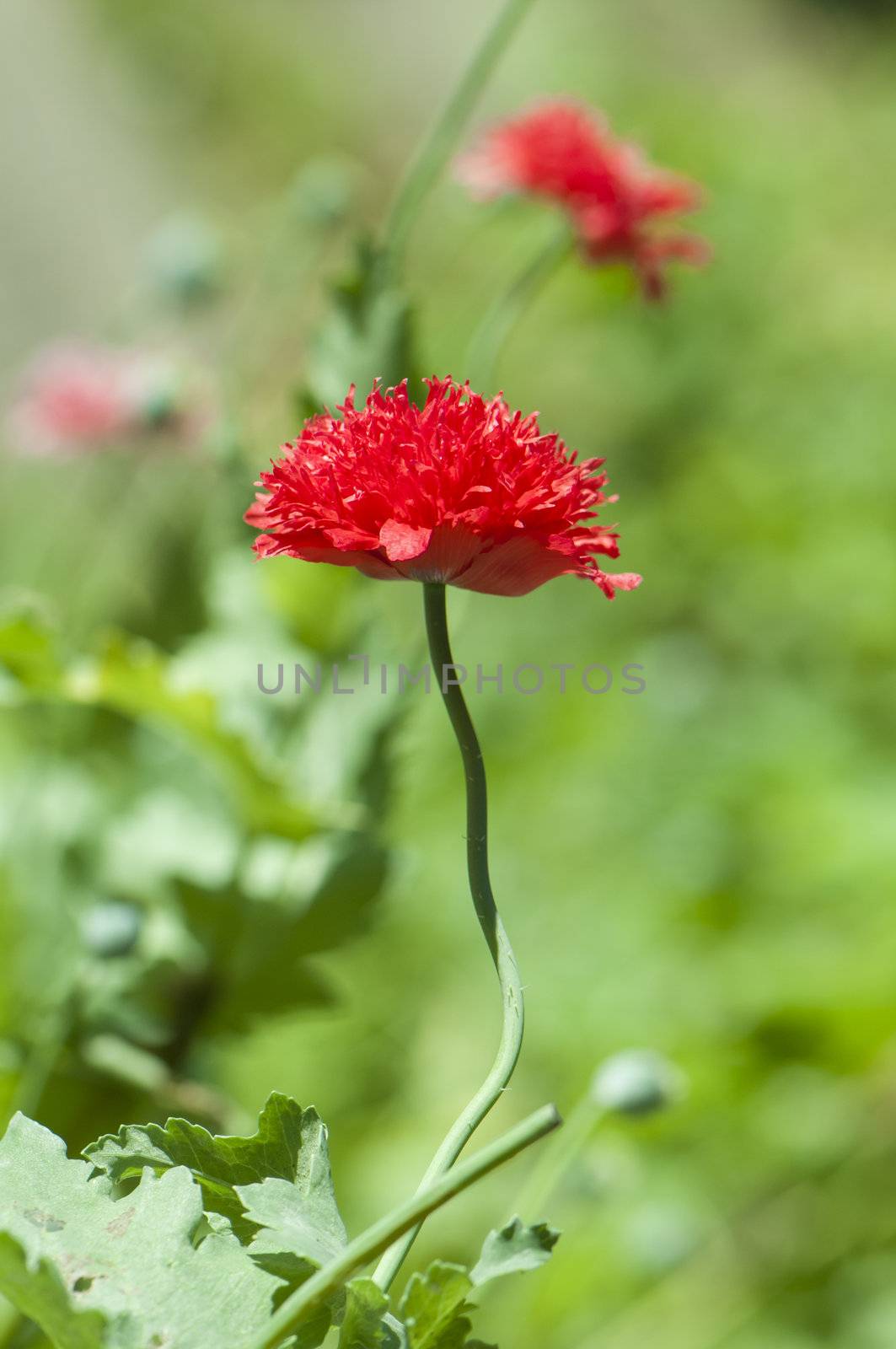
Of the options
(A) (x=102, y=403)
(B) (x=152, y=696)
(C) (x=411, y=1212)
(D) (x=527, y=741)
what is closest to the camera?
(C) (x=411, y=1212)

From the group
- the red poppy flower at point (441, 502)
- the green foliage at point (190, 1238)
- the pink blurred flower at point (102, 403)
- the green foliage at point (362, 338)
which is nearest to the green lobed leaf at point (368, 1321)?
the green foliage at point (190, 1238)

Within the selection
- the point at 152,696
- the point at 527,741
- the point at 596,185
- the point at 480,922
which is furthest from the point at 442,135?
the point at 527,741

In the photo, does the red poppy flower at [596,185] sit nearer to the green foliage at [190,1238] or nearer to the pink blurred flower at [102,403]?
the pink blurred flower at [102,403]

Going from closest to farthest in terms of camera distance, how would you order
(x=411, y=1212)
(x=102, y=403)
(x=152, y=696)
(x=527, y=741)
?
1. (x=411, y=1212)
2. (x=152, y=696)
3. (x=102, y=403)
4. (x=527, y=741)

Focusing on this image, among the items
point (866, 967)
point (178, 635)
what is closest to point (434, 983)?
point (866, 967)

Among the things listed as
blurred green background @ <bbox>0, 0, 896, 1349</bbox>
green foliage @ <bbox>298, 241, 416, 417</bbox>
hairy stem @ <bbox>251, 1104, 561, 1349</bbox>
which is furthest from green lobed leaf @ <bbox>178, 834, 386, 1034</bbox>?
hairy stem @ <bbox>251, 1104, 561, 1349</bbox>

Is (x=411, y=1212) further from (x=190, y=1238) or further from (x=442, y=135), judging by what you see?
(x=442, y=135)

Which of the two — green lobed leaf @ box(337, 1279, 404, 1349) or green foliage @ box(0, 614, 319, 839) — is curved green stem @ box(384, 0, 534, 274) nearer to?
green foliage @ box(0, 614, 319, 839)
